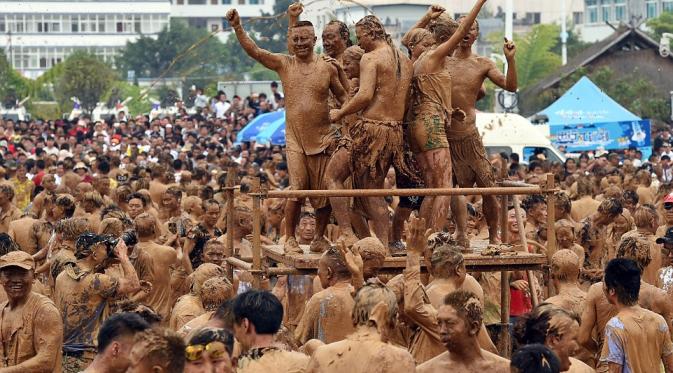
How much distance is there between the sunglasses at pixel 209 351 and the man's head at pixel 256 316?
592mm

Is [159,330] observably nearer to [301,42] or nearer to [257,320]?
[257,320]

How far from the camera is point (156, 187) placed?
71.7 feet

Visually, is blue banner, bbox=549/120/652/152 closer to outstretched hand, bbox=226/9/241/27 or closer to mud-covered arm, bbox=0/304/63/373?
outstretched hand, bbox=226/9/241/27

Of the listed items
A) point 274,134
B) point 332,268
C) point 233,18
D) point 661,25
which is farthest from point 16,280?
point 661,25

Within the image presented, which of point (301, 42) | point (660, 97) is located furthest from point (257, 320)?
point (660, 97)

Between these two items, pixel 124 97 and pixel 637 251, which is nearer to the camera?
pixel 637 251

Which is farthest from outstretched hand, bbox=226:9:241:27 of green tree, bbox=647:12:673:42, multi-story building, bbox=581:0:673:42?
multi-story building, bbox=581:0:673:42

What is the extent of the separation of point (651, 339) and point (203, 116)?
36.2 m

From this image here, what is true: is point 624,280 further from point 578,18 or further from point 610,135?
point 578,18

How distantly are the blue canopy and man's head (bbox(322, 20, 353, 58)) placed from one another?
2199cm

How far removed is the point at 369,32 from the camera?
12078 mm

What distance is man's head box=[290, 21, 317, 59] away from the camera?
12.3 m

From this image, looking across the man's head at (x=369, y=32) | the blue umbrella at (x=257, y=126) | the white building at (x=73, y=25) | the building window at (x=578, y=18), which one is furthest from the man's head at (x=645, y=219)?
the building window at (x=578, y=18)

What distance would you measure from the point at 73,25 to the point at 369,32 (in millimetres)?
109235
